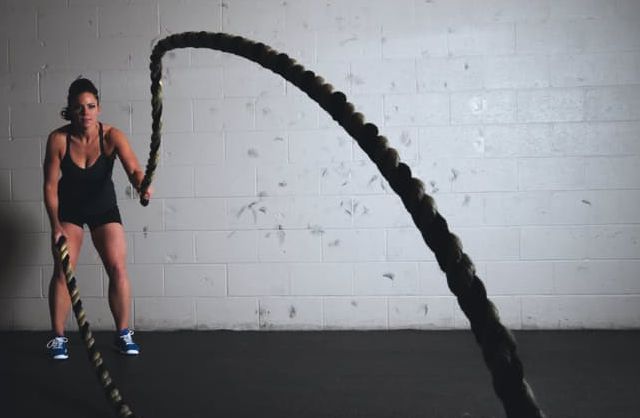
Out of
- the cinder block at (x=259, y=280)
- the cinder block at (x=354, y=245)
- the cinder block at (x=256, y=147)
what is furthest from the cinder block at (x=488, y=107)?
the cinder block at (x=259, y=280)

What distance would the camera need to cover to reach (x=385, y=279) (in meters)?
3.37

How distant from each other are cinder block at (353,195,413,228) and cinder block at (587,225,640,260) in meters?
1.00

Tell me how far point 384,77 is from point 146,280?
1.78 meters

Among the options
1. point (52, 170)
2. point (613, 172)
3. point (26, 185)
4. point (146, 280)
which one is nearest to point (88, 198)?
point (52, 170)

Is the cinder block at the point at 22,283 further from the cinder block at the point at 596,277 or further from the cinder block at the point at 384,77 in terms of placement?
the cinder block at the point at 596,277

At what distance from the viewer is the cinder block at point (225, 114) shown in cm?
340

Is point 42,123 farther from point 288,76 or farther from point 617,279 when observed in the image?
point 617,279

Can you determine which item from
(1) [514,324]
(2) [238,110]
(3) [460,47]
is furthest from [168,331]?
(3) [460,47]

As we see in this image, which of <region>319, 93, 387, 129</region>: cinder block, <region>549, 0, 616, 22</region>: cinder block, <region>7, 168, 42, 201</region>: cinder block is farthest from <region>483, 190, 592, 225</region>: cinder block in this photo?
<region>7, 168, 42, 201</region>: cinder block

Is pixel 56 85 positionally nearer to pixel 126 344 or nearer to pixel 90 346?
pixel 126 344

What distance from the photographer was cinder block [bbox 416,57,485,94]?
3324mm

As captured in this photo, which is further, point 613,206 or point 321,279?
point 321,279

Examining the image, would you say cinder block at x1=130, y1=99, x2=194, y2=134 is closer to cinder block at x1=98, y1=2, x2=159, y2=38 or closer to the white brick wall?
the white brick wall

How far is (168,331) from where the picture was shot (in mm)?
3430
